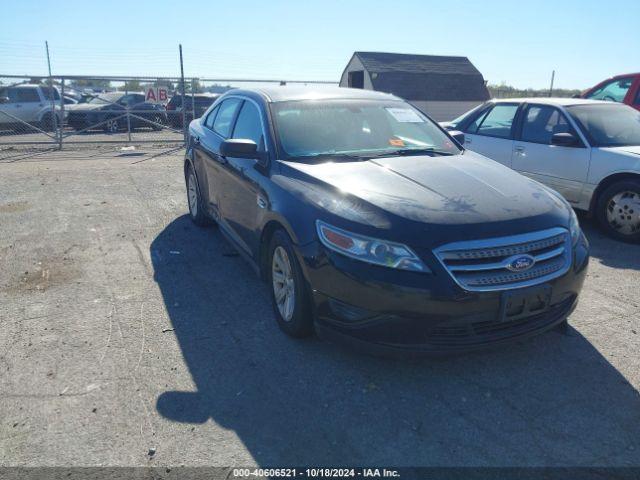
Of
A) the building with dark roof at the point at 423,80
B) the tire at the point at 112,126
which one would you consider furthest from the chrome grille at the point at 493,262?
the building with dark roof at the point at 423,80

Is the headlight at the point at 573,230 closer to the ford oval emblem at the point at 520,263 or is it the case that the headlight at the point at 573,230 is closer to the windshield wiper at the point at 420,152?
the ford oval emblem at the point at 520,263

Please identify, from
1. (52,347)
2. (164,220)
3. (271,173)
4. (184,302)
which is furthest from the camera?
(164,220)

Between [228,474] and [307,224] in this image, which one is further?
[307,224]

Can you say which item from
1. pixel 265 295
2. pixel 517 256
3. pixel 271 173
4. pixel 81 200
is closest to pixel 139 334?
pixel 265 295

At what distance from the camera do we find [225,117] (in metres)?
5.43

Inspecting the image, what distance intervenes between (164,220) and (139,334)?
3253 mm

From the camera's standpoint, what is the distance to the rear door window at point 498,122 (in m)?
7.24

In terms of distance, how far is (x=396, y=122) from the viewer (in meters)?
4.68

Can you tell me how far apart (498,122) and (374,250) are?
5.31 m

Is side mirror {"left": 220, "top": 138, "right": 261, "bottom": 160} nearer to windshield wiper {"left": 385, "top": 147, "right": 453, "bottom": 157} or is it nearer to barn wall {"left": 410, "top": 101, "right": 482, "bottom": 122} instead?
windshield wiper {"left": 385, "top": 147, "right": 453, "bottom": 157}

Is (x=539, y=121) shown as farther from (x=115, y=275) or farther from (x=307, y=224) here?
(x=115, y=275)

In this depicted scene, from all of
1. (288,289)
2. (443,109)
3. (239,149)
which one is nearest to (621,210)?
(288,289)

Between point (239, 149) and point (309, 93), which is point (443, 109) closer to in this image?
point (309, 93)

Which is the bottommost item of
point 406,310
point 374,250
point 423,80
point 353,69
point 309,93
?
point 406,310
